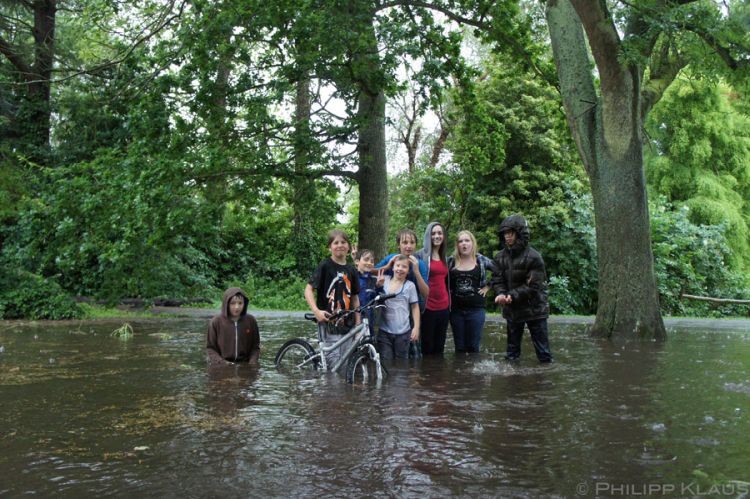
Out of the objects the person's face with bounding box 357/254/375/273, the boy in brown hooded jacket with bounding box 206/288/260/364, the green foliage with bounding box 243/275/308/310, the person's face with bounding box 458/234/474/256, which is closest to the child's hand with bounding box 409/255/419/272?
the person's face with bounding box 357/254/375/273

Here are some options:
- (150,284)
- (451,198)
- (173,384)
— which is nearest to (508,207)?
(451,198)

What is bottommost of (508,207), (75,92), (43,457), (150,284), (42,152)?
(43,457)

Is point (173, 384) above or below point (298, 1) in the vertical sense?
below

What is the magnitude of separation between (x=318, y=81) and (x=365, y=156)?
180 centimetres

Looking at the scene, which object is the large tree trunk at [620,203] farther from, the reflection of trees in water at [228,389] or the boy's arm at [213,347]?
the boy's arm at [213,347]

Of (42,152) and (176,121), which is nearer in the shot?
(176,121)

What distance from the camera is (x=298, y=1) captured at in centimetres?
1377

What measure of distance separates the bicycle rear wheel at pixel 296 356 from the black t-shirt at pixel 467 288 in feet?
7.26

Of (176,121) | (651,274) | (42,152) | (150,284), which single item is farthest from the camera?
(42,152)

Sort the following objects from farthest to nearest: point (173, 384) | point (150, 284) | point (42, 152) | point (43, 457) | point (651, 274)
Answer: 1. point (42, 152)
2. point (150, 284)
3. point (651, 274)
4. point (173, 384)
5. point (43, 457)

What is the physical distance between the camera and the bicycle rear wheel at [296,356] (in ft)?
29.9

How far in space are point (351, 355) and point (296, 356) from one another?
4.02 feet

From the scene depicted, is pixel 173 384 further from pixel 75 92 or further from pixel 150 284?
pixel 75 92

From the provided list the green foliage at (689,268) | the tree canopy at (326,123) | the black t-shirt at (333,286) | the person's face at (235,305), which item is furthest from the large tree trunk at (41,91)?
the green foliage at (689,268)
